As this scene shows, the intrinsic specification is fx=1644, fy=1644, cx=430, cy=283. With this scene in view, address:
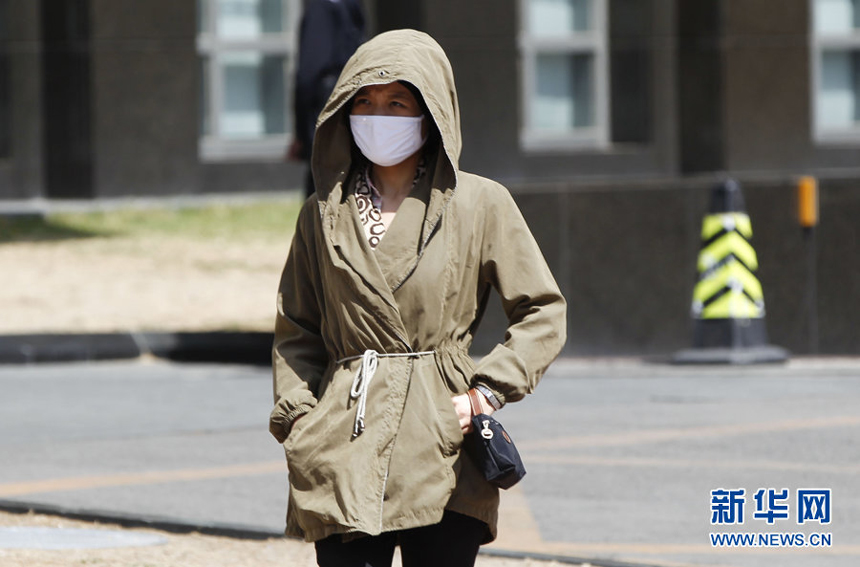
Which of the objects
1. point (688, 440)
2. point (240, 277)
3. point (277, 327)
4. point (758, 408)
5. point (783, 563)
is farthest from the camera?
point (240, 277)

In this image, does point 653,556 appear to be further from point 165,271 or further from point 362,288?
point 165,271

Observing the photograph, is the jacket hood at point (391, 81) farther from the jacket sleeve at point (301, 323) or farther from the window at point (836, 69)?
the window at point (836, 69)

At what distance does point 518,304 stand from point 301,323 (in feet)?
1.83

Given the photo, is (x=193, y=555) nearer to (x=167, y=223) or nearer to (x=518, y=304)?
(x=518, y=304)

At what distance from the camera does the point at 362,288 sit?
12.6 ft

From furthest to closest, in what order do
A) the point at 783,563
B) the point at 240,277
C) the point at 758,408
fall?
the point at 240,277
the point at 758,408
the point at 783,563

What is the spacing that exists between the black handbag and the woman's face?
30.0 inches

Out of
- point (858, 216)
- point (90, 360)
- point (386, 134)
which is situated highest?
point (386, 134)

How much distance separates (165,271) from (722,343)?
6.16 m

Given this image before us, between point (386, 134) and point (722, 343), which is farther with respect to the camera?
point (722, 343)

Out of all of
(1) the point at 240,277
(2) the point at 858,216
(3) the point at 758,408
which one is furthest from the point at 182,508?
(1) the point at 240,277

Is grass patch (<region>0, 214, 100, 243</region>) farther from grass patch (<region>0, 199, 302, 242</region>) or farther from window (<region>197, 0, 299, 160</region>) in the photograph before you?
window (<region>197, 0, 299, 160</region>)

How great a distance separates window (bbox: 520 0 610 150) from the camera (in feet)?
69.6

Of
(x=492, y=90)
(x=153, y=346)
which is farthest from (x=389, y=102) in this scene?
(x=492, y=90)
